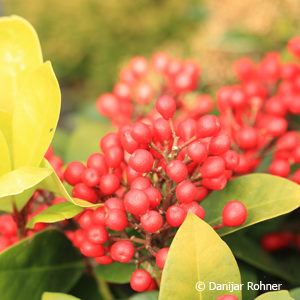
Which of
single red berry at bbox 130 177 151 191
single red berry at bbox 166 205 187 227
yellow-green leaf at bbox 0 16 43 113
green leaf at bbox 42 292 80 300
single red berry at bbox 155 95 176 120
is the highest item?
yellow-green leaf at bbox 0 16 43 113

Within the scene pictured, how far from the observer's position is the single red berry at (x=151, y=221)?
578mm

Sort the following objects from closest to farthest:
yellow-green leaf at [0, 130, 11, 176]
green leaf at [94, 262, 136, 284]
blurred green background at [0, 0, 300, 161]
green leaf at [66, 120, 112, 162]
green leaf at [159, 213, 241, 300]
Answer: green leaf at [159, 213, 241, 300], yellow-green leaf at [0, 130, 11, 176], green leaf at [94, 262, 136, 284], green leaf at [66, 120, 112, 162], blurred green background at [0, 0, 300, 161]

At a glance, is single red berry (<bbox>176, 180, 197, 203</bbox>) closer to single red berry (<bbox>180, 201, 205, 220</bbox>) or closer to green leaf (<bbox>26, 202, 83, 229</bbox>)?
single red berry (<bbox>180, 201, 205, 220</bbox>)

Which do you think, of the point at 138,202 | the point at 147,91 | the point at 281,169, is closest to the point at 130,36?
the point at 147,91

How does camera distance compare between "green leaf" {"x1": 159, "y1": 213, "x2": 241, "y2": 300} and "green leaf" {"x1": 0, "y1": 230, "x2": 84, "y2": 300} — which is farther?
"green leaf" {"x1": 0, "y1": 230, "x2": 84, "y2": 300}

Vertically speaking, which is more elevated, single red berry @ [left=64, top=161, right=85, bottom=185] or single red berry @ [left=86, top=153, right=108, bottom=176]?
single red berry @ [left=86, top=153, right=108, bottom=176]

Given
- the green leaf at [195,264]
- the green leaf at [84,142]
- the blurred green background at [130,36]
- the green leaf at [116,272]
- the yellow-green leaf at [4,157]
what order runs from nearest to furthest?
1. the green leaf at [195,264]
2. the yellow-green leaf at [4,157]
3. the green leaf at [116,272]
4. the green leaf at [84,142]
5. the blurred green background at [130,36]

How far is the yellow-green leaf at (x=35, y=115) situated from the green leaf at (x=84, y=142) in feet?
1.16

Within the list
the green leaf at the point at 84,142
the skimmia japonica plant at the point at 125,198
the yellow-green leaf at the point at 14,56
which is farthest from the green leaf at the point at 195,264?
the green leaf at the point at 84,142

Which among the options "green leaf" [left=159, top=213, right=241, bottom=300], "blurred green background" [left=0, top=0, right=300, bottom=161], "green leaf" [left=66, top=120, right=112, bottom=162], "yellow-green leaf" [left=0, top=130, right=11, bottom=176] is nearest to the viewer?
"green leaf" [left=159, top=213, right=241, bottom=300]

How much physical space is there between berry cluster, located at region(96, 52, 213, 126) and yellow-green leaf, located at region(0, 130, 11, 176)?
498mm

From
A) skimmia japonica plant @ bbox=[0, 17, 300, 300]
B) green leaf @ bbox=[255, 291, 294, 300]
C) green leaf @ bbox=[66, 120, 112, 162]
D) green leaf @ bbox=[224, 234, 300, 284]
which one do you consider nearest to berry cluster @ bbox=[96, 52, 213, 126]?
green leaf @ bbox=[66, 120, 112, 162]

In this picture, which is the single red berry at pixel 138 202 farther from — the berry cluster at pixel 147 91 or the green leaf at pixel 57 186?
the berry cluster at pixel 147 91

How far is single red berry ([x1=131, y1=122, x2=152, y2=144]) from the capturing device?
2.02 ft
